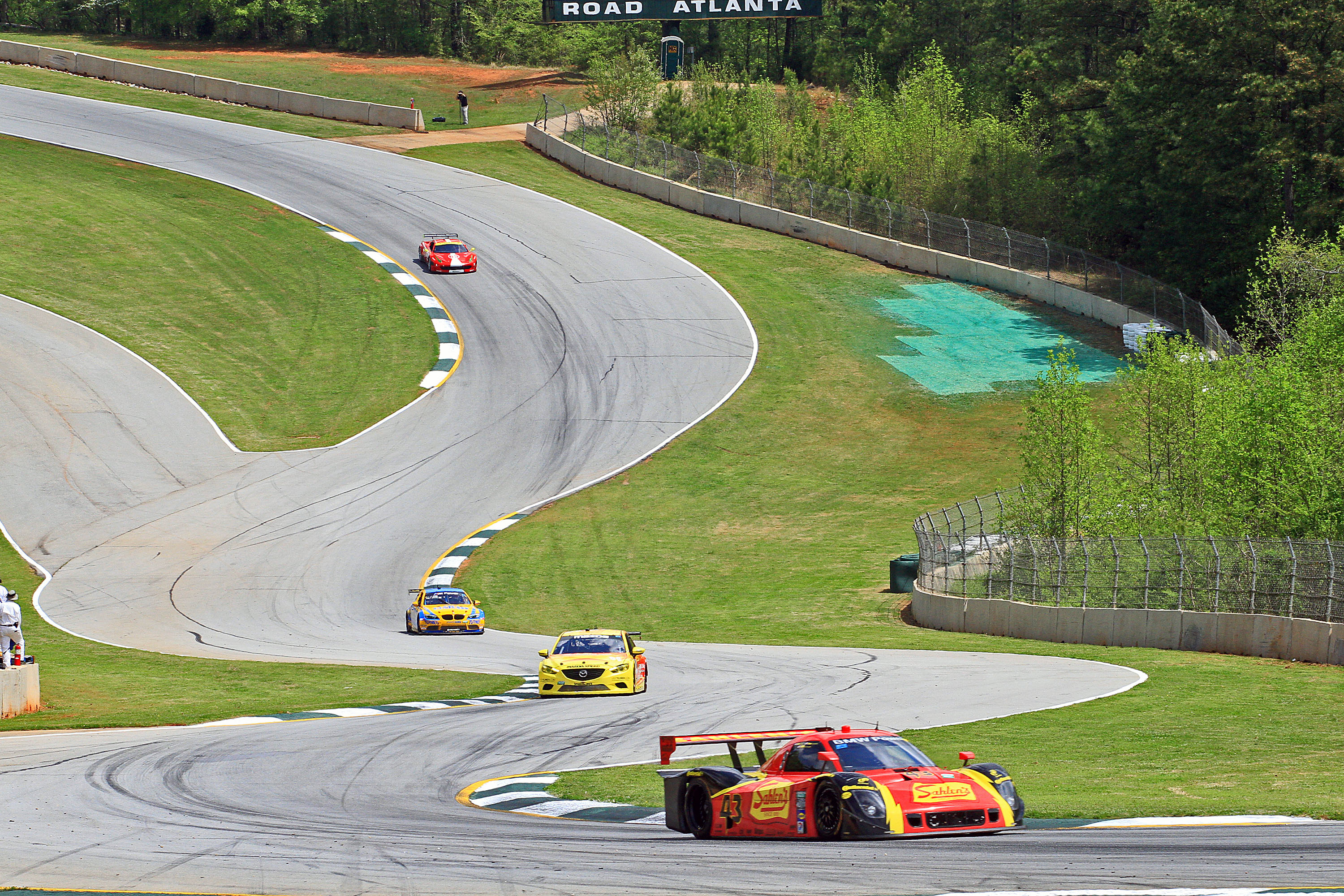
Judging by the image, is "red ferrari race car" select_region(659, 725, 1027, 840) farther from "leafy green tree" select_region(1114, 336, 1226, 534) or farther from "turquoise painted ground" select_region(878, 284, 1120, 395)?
"turquoise painted ground" select_region(878, 284, 1120, 395)

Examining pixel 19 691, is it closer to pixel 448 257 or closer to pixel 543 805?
pixel 543 805

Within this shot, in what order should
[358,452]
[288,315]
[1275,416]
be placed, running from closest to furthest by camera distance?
[1275,416] < [358,452] < [288,315]

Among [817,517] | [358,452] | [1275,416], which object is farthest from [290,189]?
[1275,416]

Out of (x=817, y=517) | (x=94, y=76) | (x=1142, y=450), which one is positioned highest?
(x=94, y=76)

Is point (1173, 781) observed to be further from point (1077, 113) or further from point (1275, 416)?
point (1077, 113)

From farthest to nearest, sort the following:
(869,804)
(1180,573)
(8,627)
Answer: (1180,573)
(8,627)
(869,804)

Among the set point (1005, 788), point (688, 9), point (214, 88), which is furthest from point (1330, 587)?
point (214, 88)

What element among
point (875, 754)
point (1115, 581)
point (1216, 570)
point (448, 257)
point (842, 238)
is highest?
point (842, 238)

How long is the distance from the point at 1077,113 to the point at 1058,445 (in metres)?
39.5

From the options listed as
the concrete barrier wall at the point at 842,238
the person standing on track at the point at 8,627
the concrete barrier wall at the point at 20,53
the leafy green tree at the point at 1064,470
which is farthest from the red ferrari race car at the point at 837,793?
the concrete barrier wall at the point at 20,53

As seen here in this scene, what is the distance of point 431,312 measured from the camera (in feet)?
201

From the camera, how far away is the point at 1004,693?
77.6 feet

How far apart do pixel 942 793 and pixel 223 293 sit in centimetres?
5505

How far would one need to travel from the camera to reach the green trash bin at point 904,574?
38.1 meters
